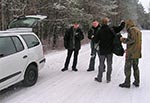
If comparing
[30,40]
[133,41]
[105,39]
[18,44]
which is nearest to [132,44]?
[133,41]

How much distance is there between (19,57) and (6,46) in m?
0.48

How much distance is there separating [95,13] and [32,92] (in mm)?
23712

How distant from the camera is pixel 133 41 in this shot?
7.32m

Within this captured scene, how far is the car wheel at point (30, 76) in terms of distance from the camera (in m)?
7.61

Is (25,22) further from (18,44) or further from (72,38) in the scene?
(72,38)

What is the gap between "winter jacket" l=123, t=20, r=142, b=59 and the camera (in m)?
7.33

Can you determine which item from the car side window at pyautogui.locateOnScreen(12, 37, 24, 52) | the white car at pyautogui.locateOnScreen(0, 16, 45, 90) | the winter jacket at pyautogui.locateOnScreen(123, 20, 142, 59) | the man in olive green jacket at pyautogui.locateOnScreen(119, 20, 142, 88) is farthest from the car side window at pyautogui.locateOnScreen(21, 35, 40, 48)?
the winter jacket at pyautogui.locateOnScreen(123, 20, 142, 59)

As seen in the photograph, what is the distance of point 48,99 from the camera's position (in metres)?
6.64

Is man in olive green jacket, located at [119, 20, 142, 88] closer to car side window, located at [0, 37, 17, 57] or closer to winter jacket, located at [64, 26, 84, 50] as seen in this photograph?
winter jacket, located at [64, 26, 84, 50]

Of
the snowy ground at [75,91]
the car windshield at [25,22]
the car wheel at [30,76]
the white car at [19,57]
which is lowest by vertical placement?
the snowy ground at [75,91]

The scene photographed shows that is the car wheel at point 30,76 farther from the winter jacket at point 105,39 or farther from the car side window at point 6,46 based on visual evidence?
the winter jacket at point 105,39

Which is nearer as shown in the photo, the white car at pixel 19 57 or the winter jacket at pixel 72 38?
the white car at pixel 19 57

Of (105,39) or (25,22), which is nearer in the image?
(105,39)

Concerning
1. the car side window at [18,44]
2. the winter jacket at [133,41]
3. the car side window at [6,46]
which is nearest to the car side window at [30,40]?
the car side window at [18,44]
